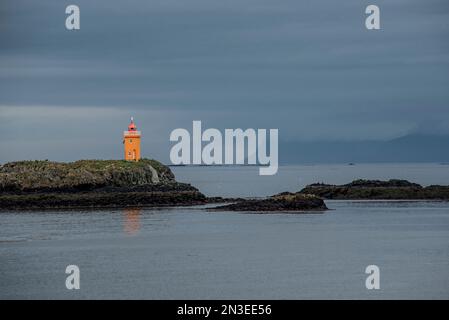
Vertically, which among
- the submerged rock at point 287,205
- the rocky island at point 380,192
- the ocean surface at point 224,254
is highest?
the rocky island at point 380,192

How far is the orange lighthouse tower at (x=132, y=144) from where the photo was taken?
87562mm

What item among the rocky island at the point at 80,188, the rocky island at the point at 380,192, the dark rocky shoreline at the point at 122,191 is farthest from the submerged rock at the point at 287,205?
the rocky island at the point at 380,192

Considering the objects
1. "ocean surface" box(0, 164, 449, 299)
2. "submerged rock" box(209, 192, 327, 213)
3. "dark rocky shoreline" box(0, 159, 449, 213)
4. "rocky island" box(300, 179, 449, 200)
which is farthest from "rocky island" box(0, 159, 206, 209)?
"rocky island" box(300, 179, 449, 200)

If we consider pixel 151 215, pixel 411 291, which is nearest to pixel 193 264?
pixel 411 291

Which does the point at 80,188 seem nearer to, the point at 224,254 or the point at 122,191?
the point at 122,191

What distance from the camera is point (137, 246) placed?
142 feet

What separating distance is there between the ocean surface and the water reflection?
0.06m

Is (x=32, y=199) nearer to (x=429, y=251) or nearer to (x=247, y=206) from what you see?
(x=247, y=206)

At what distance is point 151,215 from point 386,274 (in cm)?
2806

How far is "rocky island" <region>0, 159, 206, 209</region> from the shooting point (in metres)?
67.2

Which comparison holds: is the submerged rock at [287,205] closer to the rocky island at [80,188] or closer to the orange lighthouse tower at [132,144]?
the rocky island at [80,188]

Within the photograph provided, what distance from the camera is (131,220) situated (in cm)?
5625

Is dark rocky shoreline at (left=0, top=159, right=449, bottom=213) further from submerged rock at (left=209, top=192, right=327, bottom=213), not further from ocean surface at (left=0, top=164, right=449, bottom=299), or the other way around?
ocean surface at (left=0, top=164, right=449, bottom=299)

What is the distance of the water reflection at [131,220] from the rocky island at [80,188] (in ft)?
10.4
